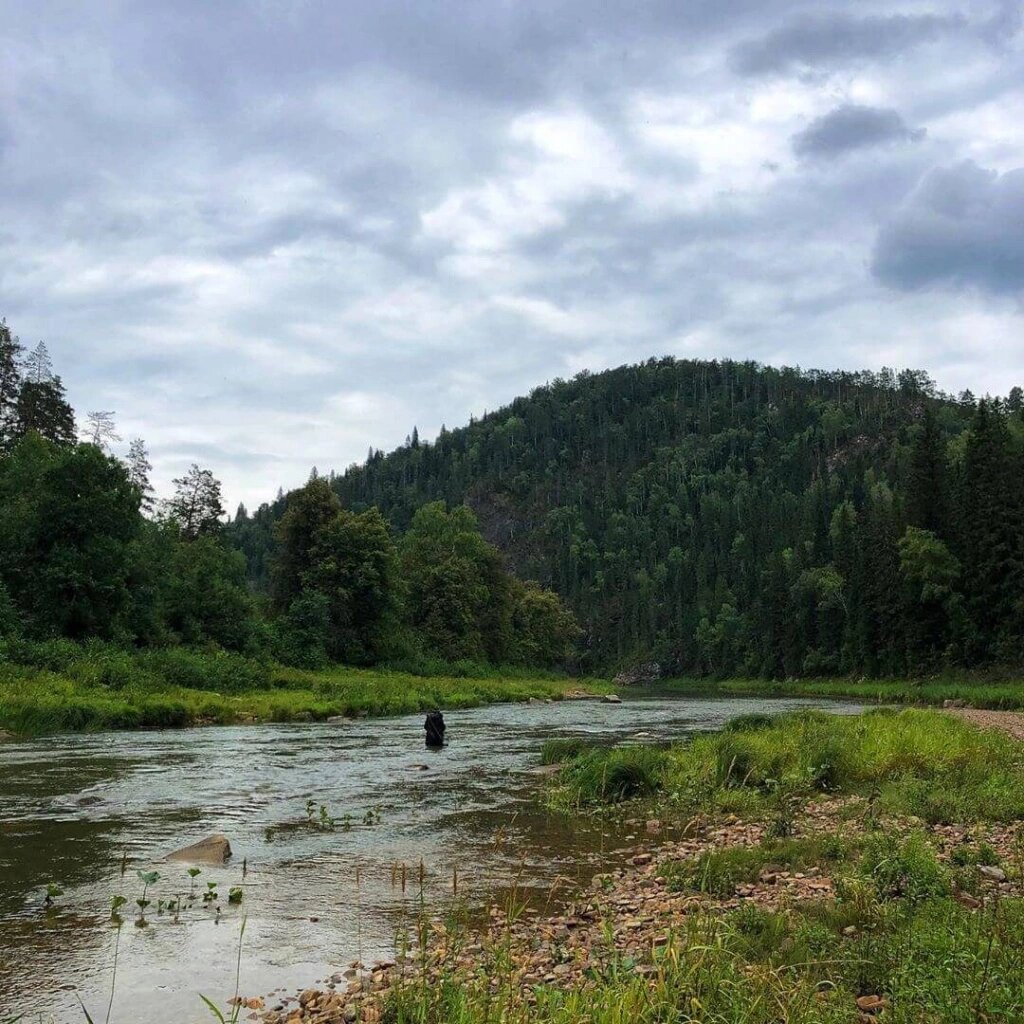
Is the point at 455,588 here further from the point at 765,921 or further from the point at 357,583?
the point at 765,921

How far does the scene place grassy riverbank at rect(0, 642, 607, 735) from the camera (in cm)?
3000

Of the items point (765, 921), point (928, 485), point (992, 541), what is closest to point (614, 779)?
point (765, 921)

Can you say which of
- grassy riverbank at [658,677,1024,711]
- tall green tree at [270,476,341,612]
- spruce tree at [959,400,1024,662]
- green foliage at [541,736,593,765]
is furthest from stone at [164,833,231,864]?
spruce tree at [959,400,1024,662]

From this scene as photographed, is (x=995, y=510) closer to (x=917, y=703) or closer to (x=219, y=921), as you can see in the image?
(x=917, y=703)

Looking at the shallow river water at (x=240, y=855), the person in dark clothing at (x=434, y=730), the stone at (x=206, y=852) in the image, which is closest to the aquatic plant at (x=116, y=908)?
the shallow river water at (x=240, y=855)

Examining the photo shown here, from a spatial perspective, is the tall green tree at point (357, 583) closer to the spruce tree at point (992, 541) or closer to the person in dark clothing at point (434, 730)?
the person in dark clothing at point (434, 730)

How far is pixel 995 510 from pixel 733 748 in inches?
2263

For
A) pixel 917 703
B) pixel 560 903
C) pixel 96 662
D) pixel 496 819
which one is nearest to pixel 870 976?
pixel 560 903

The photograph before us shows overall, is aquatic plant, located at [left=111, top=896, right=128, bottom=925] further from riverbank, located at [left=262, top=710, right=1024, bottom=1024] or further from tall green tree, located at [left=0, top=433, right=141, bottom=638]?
tall green tree, located at [left=0, top=433, right=141, bottom=638]

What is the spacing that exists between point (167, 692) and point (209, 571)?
73.8 feet

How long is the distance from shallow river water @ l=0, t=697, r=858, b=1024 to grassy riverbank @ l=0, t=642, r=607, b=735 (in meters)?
4.43

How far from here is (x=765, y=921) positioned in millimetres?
8109

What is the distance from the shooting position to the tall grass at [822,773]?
14625mm

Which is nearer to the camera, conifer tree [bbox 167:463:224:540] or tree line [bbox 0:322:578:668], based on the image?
tree line [bbox 0:322:578:668]
